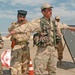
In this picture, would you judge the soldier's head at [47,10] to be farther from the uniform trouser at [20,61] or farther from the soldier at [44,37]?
the uniform trouser at [20,61]

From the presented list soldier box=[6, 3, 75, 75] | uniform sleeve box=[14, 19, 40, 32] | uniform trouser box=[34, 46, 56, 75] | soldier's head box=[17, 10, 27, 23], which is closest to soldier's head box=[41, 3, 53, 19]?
soldier box=[6, 3, 75, 75]

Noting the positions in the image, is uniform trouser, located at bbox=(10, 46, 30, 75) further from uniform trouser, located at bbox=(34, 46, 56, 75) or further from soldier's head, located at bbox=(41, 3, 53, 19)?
soldier's head, located at bbox=(41, 3, 53, 19)

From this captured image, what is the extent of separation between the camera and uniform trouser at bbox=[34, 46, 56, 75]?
17.1 ft

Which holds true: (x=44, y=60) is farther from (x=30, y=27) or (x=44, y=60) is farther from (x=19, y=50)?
(x=19, y=50)

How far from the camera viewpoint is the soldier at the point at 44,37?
203 inches

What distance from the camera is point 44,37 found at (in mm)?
5250

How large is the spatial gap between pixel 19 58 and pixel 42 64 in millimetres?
1373

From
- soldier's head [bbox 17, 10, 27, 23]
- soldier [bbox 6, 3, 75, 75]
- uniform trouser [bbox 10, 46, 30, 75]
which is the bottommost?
uniform trouser [bbox 10, 46, 30, 75]

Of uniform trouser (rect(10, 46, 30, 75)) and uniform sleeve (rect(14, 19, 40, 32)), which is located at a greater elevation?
uniform sleeve (rect(14, 19, 40, 32))

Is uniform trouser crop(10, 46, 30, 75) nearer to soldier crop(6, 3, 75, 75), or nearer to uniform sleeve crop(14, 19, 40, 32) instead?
soldier crop(6, 3, 75, 75)

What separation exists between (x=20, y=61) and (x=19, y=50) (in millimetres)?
276

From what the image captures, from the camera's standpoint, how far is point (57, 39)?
536 centimetres

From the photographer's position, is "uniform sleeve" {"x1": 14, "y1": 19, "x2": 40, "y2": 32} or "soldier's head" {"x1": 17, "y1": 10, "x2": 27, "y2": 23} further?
"soldier's head" {"x1": 17, "y1": 10, "x2": 27, "y2": 23}

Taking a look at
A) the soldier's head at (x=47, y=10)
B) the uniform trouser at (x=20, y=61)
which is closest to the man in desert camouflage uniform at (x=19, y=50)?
the uniform trouser at (x=20, y=61)
